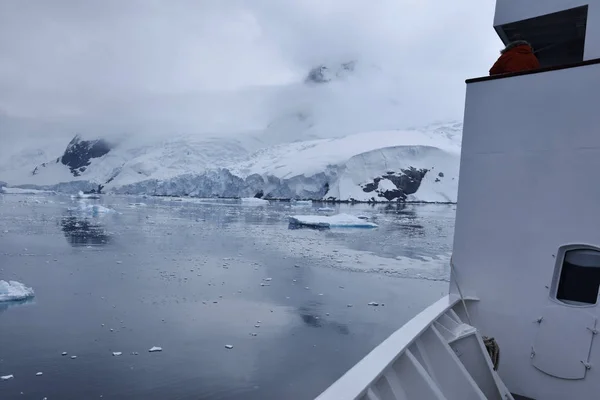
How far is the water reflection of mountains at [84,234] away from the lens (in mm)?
13791

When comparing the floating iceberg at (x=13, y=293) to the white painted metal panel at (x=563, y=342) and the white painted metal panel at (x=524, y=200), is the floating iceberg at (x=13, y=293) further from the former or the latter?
the white painted metal panel at (x=563, y=342)

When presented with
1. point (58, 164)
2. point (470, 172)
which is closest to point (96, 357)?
point (470, 172)

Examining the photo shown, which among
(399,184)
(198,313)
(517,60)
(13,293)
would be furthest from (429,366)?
(399,184)

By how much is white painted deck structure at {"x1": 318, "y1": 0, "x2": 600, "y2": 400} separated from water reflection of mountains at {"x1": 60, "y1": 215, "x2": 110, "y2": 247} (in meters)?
13.1

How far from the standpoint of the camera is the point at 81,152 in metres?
114

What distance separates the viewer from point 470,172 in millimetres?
2752

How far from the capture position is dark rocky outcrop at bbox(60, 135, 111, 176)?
111438 millimetres

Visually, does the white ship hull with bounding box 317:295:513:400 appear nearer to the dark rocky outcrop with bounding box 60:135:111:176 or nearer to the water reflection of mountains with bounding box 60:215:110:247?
the water reflection of mountains with bounding box 60:215:110:247

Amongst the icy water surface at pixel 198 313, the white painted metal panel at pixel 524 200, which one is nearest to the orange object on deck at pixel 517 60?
the white painted metal panel at pixel 524 200

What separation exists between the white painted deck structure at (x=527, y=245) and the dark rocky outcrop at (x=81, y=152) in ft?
390

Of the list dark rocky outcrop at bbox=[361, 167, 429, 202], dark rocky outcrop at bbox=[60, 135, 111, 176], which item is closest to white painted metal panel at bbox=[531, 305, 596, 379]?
dark rocky outcrop at bbox=[361, 167, 429, 202]

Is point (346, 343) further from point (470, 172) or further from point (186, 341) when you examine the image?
point (470, 172)

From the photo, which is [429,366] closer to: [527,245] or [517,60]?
[527,245]

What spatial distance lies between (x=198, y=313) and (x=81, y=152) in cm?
12209
